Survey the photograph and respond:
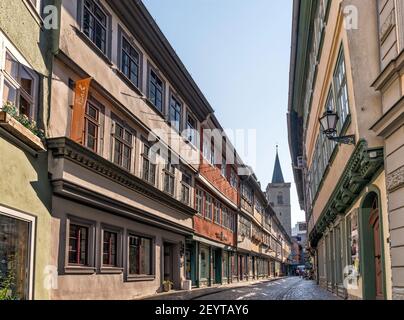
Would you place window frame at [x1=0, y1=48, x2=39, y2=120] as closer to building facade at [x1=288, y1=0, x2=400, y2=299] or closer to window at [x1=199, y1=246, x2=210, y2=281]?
building facade at [x1=288, y1=0, x2=400, y2=299]

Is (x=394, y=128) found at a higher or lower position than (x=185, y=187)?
lower

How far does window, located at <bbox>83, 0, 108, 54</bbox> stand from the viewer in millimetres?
16109

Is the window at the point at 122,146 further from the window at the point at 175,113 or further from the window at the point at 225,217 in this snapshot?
the window at the point at 225,217

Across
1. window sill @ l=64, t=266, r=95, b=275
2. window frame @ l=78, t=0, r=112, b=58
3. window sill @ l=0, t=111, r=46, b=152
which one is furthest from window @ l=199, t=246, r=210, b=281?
window sill @ l=0, t=111, r=46, b=152

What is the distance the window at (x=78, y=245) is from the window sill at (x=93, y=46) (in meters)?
5.17

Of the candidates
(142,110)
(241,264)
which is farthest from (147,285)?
(241,264)

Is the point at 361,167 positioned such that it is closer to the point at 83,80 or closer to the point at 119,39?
the point at 83,80

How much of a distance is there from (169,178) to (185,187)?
289 cm

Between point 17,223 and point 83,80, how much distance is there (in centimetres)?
457

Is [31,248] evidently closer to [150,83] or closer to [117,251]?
[117,251]

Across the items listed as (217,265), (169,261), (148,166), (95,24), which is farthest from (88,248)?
(217,265)

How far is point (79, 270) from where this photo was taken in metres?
15.1

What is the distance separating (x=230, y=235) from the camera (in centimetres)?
4009

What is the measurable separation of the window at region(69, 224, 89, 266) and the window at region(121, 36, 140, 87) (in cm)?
597
